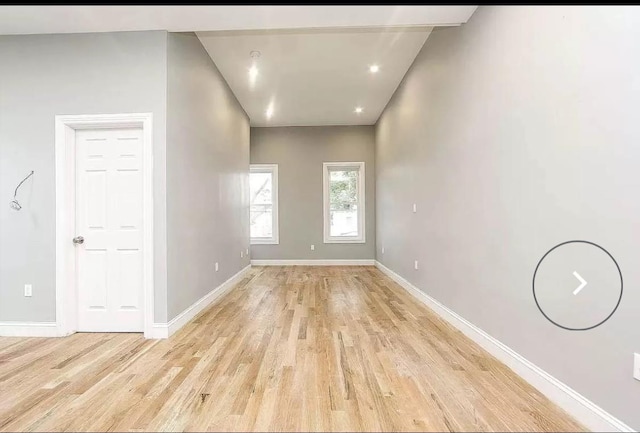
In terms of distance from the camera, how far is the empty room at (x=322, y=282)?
5.46ft

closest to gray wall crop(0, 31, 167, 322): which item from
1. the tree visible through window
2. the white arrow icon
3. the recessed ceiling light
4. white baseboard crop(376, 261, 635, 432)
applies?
the recessed ceiling light

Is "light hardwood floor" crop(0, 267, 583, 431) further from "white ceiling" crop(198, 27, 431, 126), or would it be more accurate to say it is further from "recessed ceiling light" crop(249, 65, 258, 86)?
"recessed ceiling light" crop(249, 65, 258, 86)

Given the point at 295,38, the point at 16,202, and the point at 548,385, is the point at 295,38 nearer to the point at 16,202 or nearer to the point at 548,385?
the point at 16,202

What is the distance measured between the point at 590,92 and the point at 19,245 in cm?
447

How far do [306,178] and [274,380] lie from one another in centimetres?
560

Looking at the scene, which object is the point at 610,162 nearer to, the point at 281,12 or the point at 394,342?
the point at 394,342

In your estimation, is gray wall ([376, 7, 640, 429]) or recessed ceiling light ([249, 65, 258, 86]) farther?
recessed ceiling light ([249, 65, 258, 86])

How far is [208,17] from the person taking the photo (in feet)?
9.27

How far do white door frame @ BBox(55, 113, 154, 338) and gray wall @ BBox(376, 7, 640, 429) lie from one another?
9.29ft

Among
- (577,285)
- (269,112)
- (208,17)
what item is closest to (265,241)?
(269,112)

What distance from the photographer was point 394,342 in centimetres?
273

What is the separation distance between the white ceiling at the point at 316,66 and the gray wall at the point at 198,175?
30 cm

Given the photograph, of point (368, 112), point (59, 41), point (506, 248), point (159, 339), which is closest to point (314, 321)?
point (159, 339)

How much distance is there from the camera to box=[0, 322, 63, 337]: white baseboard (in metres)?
3.00
